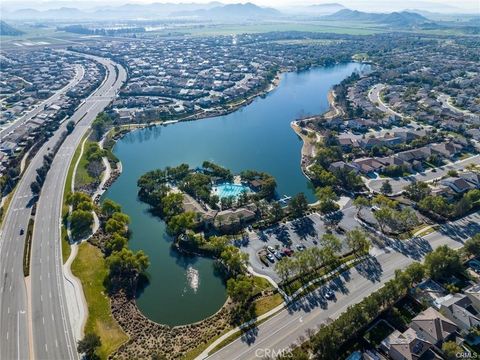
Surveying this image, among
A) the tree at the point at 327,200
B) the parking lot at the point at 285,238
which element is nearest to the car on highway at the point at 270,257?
the parking lot at the point at 285,238

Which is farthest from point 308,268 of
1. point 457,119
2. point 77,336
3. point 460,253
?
point 457,119

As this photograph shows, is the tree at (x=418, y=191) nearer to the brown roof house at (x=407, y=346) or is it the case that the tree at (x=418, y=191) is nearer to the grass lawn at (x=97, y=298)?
the brown roof house at (x=407, y=346)

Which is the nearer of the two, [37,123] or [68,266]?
[68,266]

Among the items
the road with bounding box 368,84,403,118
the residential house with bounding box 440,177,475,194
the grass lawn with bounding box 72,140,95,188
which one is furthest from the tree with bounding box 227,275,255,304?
the road with bounding box 368,84,403,118

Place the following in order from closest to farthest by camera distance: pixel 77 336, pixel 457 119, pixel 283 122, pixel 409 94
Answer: pixel 77 336
pixel 457 119
pixel 283 122
pixel 409 94

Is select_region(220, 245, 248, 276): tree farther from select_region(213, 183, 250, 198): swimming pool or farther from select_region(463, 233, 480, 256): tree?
select_region(463, 233, 480, 256): tree

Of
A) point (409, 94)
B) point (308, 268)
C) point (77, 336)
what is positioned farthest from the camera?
point (409, 94)

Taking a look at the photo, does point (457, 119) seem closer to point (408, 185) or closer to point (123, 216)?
point (408, 185)
